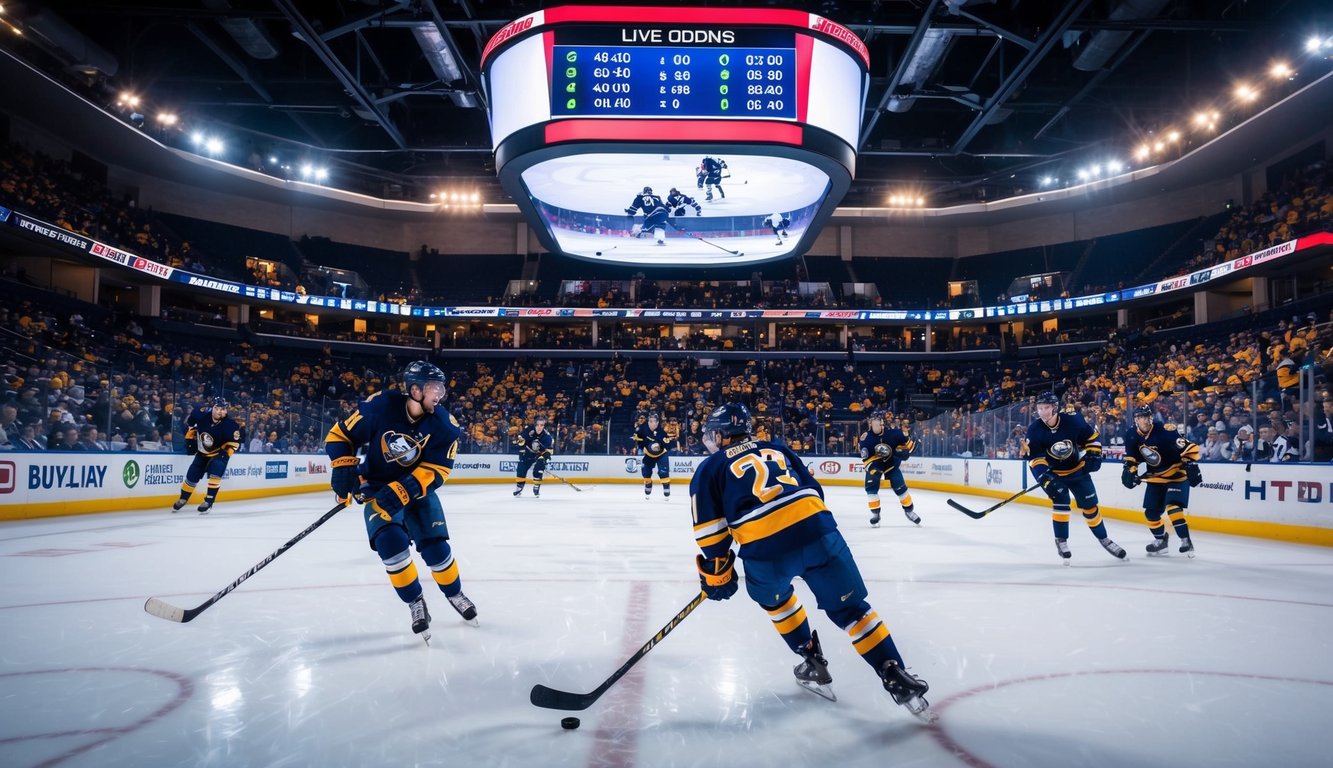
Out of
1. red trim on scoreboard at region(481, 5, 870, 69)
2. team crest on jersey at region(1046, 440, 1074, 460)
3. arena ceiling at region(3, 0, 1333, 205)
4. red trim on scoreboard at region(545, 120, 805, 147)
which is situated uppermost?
arena ceiling at region(3, 0, 1333, 205)

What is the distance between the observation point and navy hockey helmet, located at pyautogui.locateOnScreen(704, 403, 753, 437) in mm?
3623

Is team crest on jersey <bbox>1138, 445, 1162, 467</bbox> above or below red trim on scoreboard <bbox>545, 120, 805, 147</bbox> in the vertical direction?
below

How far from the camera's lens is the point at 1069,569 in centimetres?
717

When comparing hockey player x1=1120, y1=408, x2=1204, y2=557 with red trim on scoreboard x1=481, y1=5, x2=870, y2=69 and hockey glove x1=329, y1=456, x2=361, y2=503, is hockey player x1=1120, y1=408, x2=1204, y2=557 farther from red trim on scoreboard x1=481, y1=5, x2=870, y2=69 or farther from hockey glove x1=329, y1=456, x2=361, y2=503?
A: red trim on scoreboard x1=481, y1=5, x2=870, y2=69

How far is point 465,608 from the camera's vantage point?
4.76 metres

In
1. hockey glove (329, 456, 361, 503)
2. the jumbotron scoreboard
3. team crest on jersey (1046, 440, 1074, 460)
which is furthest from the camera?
the jumbotron scoreboard

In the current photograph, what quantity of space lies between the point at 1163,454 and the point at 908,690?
6.38 metres

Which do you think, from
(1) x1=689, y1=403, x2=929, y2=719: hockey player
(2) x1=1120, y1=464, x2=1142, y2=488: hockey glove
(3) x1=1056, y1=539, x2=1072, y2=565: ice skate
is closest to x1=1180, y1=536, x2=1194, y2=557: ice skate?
(2) x1=1120, y1=464, x2=1142, y2=488: hockey glove

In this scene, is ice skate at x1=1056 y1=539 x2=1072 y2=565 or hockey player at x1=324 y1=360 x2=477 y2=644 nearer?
hockey player at x1=324 y1=360 x2=477 y2=644

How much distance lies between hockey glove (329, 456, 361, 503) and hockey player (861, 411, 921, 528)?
8.01 metres

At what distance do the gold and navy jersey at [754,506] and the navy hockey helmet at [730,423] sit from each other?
0.11 metres

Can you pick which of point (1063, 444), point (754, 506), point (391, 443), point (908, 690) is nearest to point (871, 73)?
point (1063, 444)

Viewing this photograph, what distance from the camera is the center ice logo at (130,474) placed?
472 inches

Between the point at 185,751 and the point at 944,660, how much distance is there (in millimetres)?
3430
